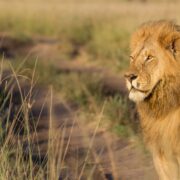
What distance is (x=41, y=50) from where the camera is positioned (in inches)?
634

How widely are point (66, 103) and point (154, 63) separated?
4563mm

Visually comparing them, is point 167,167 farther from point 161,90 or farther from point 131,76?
point 131,76

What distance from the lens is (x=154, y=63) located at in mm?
5332

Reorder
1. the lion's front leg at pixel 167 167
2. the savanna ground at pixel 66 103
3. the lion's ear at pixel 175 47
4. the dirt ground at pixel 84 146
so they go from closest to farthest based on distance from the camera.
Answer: the lion's front leg at pixel 167 167
the lion's ear at pixel 175 47
the savanna ground at pixel 66 103
the dirt ground at pixel 84 146

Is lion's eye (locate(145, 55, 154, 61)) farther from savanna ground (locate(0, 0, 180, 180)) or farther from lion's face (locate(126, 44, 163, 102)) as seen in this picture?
savanna ground (locate(0, 0, 180, 180))

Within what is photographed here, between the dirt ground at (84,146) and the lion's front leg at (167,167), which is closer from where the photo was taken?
the lion's front leg at (167,167)

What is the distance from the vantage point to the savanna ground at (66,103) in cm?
560

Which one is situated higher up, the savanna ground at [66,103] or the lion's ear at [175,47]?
the lion's ear at [175,47]

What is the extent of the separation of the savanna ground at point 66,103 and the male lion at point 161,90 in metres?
0.42

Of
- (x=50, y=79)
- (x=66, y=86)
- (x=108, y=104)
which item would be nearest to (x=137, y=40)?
(x=108, y=104)

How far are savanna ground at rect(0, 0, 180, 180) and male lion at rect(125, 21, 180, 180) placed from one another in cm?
42

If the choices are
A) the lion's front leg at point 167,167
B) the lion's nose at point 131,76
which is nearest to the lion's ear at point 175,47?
the lion's nose at point 131,76

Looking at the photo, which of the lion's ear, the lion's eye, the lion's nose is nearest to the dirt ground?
the lion's nose

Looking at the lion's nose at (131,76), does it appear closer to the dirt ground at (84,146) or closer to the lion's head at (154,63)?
the lion's head at (154,63)
